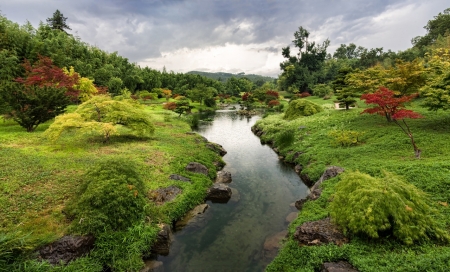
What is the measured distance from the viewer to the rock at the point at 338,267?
6.16 metres

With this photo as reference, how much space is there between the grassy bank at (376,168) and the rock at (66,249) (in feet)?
18.3

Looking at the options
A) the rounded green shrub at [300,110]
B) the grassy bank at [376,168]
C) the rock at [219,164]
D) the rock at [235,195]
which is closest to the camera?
the grassy bank at [376,168]

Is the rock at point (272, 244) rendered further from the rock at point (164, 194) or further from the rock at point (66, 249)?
the rock at point (66, 249)

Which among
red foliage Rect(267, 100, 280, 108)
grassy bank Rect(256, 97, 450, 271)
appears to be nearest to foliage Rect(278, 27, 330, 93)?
red foliage Rect(267, 100, 280, 108)

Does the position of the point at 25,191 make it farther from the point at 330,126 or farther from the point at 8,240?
the point at 330,126

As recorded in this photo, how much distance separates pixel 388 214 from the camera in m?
6.58

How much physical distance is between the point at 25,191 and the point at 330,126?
2144 cm

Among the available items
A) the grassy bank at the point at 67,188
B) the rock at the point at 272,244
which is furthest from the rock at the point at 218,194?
the rock at the point at 272,244

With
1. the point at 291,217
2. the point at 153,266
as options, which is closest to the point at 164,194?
the point at 153,266

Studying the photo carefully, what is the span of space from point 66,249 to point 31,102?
14.8 meters

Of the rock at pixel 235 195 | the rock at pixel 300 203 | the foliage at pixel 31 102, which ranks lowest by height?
the rock at pixel 300 203

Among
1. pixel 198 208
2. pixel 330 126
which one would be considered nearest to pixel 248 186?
pixel 198 208

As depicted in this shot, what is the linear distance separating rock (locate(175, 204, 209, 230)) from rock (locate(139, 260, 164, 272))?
1.83 m

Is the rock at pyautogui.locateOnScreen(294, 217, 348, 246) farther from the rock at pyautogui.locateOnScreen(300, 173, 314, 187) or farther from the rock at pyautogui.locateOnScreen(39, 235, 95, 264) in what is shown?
the rock at pyautogui.locateOnScreen(39, 235, 95, 264)
